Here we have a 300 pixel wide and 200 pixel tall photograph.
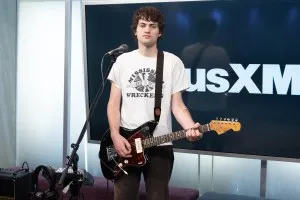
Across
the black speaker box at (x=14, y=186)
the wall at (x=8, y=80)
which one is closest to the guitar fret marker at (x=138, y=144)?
the black speaker box at (x=14, y=186)

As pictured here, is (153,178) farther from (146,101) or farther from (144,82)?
(144,82)

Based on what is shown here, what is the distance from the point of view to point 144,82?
2758 mm

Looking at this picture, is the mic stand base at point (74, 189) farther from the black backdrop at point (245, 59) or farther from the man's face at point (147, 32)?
the man's face at point (147, 32)

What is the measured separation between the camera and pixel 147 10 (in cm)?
282

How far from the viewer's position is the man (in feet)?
8.75

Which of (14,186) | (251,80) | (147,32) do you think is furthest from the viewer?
(251,80)

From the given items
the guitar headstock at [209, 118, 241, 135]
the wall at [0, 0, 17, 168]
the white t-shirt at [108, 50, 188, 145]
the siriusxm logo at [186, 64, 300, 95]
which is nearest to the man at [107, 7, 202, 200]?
the white t-shirt at [108, 50, 188, 145]

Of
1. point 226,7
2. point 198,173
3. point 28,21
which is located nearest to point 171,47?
point 226,7

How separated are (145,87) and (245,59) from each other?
107 centimetres

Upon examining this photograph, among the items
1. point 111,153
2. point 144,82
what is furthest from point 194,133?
point 111,153

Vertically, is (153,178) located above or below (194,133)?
below

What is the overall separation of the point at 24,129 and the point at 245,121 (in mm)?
2387

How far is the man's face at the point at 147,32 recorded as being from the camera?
2.78 metres

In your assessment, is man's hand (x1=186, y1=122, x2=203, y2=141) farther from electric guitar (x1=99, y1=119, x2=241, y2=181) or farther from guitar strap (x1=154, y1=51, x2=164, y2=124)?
guitar strap (x1=154, y1=51, x2=164, y2=124)
